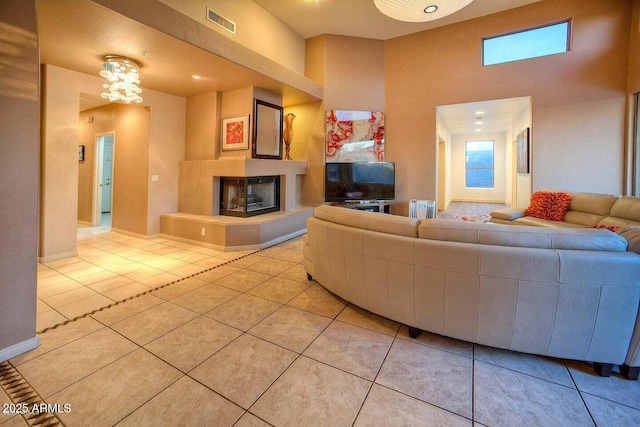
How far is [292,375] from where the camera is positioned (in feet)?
5.51

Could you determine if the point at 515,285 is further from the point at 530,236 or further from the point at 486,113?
the point at 486,113

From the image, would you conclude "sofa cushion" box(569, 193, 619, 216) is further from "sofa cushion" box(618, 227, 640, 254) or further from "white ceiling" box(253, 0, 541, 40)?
"white ceiling" box(253, 0, 541, 40)

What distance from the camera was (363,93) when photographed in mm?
6090

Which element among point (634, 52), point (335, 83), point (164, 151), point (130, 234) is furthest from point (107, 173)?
point (634, 52)

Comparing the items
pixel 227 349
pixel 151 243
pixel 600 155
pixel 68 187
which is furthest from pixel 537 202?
pixel 68 187

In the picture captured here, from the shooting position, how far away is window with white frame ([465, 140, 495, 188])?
35.6ft

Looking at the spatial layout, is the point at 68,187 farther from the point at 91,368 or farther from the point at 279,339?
the point at 279,339

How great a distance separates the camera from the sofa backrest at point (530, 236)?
162cm

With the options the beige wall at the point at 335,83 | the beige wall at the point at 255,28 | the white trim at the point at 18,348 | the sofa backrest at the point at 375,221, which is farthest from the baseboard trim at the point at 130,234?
the sofa backrest at the point at 375,221

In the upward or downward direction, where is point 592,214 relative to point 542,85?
downward

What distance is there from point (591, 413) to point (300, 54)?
259 inches

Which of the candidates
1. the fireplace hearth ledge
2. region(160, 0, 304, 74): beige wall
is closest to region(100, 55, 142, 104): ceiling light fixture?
region(160, 0, 304, 74): beige wall

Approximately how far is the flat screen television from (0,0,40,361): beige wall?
171 inches

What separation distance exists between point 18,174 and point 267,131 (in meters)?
3.76
